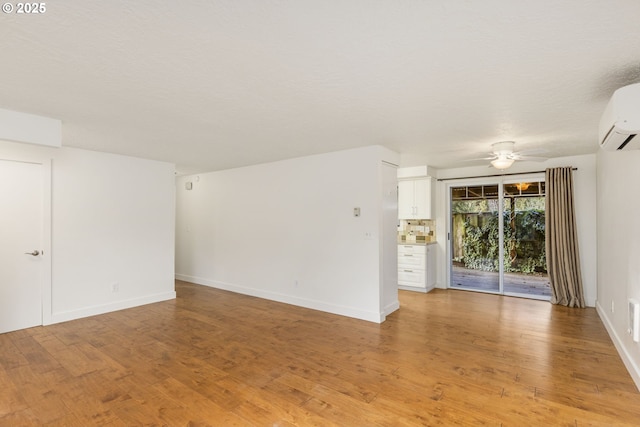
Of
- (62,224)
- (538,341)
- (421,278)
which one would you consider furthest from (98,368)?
(421,278)

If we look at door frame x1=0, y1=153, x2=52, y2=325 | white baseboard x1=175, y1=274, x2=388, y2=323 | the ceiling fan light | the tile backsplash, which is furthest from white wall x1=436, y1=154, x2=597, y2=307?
door frame x1=0, y1=153, x2=52, y2=325

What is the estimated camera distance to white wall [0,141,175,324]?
443 cm

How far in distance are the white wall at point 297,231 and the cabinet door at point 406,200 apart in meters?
1.91

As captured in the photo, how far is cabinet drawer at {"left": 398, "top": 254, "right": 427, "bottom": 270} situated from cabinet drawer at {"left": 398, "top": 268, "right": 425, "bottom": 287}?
Result: 0.10 m

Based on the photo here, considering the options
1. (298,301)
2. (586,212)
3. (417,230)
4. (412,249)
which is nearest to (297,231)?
(298,301)

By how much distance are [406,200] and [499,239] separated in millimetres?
1849

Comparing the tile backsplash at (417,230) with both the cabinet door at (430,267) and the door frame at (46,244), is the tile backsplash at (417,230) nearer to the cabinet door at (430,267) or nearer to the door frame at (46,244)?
the cabinet door at (430,267)

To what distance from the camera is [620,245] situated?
3.46m

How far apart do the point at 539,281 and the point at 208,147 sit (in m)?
6.19

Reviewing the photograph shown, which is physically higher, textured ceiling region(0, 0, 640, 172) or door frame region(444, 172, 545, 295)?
textured ceiling region(0, 0, 640, 172)

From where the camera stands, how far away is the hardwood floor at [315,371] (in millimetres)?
2344

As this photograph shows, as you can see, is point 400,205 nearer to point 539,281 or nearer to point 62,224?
point 539,281

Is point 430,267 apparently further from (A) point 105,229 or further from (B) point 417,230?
(A) point 105,229

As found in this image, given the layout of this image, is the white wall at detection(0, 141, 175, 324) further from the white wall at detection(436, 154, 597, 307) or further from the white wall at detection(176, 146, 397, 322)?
the white wall at detection(436, 154, 597, 307)
